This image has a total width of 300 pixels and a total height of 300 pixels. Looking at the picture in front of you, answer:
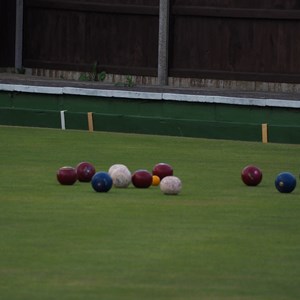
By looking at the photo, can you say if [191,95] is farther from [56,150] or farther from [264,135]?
[56,150]

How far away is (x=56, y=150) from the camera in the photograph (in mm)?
17875

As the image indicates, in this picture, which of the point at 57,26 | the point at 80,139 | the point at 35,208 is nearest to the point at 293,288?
the point at 35,208

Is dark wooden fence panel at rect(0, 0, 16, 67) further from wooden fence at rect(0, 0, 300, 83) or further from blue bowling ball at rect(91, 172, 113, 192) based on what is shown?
blue bowling ball at rect(91, 172, 113, 192)

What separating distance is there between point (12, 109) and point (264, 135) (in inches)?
160

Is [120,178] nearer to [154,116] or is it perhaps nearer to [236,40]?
[154,116]

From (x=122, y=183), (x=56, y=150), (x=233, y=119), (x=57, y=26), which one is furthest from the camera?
(x=57, y=26)

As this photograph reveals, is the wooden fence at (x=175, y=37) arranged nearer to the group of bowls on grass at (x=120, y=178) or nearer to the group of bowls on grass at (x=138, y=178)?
the group of bowls on grass at (x=138, y=178)

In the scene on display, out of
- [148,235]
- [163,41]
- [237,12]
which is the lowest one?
[148,235]

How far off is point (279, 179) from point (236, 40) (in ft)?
34.6

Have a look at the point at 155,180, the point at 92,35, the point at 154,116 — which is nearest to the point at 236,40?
the point at 92,35

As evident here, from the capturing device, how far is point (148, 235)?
35.4 ft

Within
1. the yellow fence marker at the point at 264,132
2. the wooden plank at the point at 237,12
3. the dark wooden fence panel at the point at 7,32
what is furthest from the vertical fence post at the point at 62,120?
the dark wooden fence panel at the point at 7,32

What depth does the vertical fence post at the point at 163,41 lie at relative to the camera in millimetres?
23844

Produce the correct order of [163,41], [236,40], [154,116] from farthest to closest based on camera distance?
[163,41] < [236,40] < [154,116]
